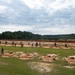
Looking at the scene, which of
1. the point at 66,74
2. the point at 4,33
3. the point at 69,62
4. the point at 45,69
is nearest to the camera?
the point at 66,74

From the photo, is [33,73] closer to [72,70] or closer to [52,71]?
[52,71]

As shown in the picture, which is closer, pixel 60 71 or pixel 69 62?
pixel 60 71

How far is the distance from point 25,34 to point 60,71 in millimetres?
128501

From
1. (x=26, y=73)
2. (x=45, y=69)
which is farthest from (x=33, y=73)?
(x=45, y=69)

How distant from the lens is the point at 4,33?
13050 cm

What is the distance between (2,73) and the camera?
80.0 feet

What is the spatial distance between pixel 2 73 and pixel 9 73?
2.27 feet

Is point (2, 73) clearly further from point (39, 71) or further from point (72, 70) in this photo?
point (72, 70)

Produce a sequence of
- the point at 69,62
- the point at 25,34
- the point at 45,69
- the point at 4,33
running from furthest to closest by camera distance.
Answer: the point at 25,34
the point at 4,33
the point at 69,62
the point at 45,69

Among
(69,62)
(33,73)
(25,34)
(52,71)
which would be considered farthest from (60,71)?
(25,34)

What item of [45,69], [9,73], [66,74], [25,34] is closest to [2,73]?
[9,73]

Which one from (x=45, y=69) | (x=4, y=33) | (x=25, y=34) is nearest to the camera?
(x=45, y=69)

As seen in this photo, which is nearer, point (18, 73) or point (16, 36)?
point (18, 73)

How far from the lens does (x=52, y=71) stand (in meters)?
25.3
